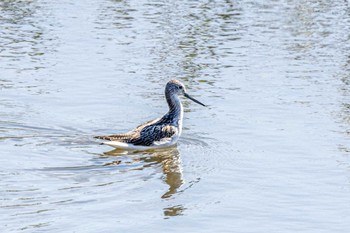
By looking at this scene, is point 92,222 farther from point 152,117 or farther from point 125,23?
point 125,23

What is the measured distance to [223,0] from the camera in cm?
2541

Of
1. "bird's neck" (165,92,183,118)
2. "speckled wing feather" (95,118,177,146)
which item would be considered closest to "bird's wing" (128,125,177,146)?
"speckled wing feather" (95,118,177,146)

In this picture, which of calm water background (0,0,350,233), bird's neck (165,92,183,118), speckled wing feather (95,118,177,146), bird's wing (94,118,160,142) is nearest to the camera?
calm water background (0,0,350,233)

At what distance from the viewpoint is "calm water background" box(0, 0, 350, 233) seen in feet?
38.2

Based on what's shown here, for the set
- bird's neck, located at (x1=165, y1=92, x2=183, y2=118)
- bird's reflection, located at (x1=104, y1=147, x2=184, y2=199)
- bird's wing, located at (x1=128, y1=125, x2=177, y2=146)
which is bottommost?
bird's reflection, located at (x1=104, y1=147, x2=184, y2=199)

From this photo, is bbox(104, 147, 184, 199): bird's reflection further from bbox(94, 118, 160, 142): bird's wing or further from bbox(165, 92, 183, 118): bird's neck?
bbox(165, 92, 183, 118): bird's neck

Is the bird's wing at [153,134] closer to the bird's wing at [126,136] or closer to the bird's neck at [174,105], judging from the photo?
the bird's wing at [126,136]

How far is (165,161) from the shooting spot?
14234 mm

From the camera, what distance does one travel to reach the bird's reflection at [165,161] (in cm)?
1305

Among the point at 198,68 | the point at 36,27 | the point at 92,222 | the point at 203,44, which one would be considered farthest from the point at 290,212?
the point at 36,27

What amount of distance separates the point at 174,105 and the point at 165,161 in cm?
151

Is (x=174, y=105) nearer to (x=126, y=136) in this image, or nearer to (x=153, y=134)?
(x=153, y=134)

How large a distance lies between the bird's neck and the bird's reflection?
2.05 ft

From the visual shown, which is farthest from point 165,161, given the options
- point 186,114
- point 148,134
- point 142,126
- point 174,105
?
point 186,114
